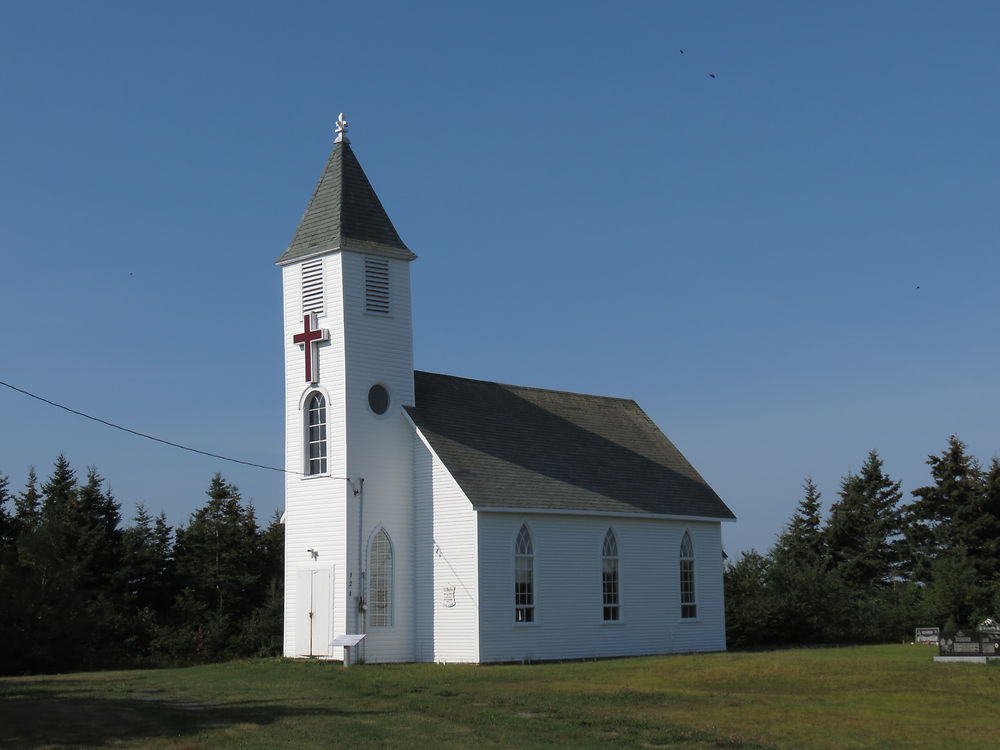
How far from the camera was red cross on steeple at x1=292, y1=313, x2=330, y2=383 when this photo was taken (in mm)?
34031

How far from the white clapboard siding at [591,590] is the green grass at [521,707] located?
3.19 metres

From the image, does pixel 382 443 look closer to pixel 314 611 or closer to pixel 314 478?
pixel 314 478

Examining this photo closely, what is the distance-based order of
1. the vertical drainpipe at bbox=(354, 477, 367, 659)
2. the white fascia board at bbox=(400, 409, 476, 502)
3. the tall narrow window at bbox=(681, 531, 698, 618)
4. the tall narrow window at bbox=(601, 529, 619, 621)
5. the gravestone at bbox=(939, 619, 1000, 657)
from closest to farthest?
the gravestone at bbox=(939, 619, 1000, 657)
the vertical drainpipe at bbox=(354, 477, 367, 659)
the white fascia board at bbox=(400, 409, 476, 502)
the tall narrow window at bbox=(601, 529, 619, 621)
the tall narrow window at bbox=(681, 531, 698, 618)

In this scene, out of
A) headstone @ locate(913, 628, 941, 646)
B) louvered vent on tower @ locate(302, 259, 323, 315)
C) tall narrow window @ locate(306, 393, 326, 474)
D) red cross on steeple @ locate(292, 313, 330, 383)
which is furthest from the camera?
headstone @ locate(913, 628, 941, 646)

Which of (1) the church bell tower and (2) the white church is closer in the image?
(2) the white church

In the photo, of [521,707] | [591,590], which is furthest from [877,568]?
[521,707]

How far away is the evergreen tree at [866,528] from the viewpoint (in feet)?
199

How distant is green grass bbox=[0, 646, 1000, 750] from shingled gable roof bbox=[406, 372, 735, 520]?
5.98 meters

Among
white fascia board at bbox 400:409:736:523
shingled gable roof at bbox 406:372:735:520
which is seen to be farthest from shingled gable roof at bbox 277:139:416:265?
white fascia board at bbox 400:409:736:523

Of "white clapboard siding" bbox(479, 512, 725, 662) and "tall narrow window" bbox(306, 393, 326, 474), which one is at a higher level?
"tall narrow window" bbox(306, 393, 326, 474)

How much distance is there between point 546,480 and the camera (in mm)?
35562

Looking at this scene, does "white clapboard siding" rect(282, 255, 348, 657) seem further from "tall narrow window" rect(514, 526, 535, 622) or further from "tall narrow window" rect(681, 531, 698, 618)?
"tall narrow window" rect(681, 531, 698, 618)

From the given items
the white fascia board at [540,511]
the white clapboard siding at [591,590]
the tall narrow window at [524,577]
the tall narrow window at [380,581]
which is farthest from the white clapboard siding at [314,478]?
the tall narrow window at [524,577]

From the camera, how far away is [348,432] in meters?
33.2
